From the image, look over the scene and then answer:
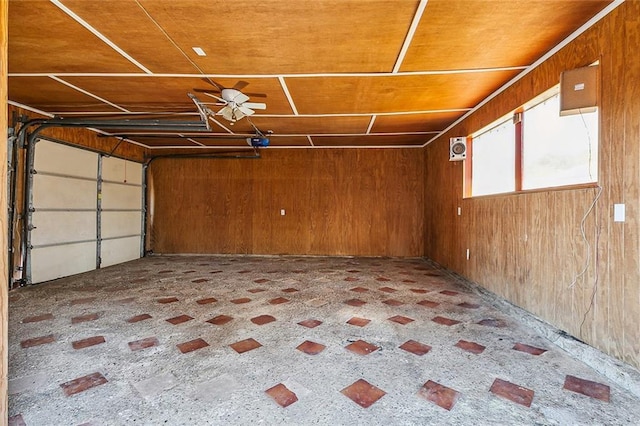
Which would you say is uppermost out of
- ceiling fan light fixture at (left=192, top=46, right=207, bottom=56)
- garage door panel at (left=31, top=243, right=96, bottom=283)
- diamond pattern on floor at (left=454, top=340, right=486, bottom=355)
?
ceiling fan light fixture at (left=192, top=46, right=207, bottom=56)

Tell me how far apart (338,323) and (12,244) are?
4.50m

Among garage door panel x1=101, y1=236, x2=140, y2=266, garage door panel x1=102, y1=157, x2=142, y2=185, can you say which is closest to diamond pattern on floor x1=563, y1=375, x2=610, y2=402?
garage door panel x1=101, y1=236, x2=140, y2=266

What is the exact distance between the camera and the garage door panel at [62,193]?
4.29 meters

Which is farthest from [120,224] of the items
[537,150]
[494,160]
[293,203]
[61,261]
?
[537,150]

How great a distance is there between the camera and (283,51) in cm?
258

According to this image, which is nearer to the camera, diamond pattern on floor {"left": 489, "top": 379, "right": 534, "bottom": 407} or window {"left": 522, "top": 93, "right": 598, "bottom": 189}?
diamond pattern on floor {"left": 489, "top": 379, "right": 534, "bottom": 407}

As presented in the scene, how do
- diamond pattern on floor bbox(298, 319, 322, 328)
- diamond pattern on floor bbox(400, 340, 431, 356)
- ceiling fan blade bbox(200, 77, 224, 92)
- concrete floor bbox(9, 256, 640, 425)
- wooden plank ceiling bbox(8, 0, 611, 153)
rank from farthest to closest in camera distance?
ceiling fan blade bbox(200, 77, 224, 92), diamond pattern on floor bbox(298, 319, 322, 328), diamond pattern on floor bbox(400, 340, 431, 356), wooden plank ceiling bbox(8, 0, 611, 153), concrete floor bbox(9, 256, 640, 425)

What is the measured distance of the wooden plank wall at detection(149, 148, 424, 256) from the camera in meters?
6.57

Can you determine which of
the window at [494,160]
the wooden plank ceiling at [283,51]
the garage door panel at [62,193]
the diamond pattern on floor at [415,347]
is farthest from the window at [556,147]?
the garage door panel at [62,193]

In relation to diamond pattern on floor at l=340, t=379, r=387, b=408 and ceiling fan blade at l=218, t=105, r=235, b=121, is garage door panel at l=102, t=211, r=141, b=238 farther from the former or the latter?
diamond pattern on floor at l=340, t=379, r=387, b=408

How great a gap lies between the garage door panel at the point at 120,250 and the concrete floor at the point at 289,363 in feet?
5.76

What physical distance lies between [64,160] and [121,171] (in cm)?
124

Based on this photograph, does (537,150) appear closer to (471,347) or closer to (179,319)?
(471,347)

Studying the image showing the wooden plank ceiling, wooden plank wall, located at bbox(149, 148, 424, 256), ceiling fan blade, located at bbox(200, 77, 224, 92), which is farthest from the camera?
wooden plank wall, located at bbox(149, 148, 424, 256)
